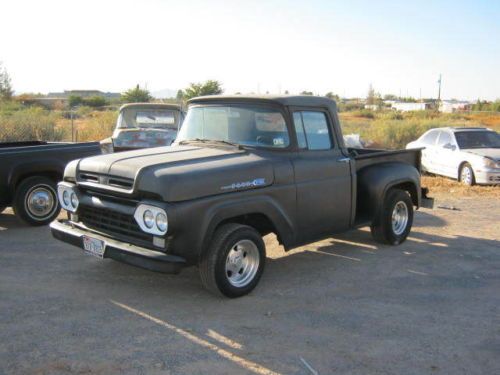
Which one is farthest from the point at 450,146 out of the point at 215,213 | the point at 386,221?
the point at 215,213

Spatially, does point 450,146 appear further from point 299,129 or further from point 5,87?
point 5,87

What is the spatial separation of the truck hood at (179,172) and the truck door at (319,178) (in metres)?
0.57

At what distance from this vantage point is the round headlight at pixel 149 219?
480cm

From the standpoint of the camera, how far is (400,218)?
7.64 meters

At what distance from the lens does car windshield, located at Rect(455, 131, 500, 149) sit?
13672mm

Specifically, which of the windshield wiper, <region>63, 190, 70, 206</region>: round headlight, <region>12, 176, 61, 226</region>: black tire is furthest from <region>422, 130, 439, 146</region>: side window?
<region>63, 190, 70, 206</region>: round headlight

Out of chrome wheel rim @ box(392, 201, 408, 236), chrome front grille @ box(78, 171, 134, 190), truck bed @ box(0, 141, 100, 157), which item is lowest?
chrome wheel rim @ box(392, 201, 408, 236)

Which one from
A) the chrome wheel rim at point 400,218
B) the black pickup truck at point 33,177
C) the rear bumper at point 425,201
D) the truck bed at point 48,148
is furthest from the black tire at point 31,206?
the rear bumper at point 425,201

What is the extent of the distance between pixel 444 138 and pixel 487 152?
1347 mm

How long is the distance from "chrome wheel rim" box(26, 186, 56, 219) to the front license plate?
121 inches

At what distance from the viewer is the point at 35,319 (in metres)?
4.70

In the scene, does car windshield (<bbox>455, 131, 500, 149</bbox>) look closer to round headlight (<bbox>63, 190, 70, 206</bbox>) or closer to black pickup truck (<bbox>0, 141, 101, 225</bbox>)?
black pickup truck (<bbox>0, 141, 101, 225</bbox>)

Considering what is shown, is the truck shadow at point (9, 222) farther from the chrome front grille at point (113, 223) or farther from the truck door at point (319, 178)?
the truck door at point (319, 178)

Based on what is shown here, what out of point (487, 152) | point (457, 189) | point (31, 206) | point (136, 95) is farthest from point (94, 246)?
point (136, 95)
